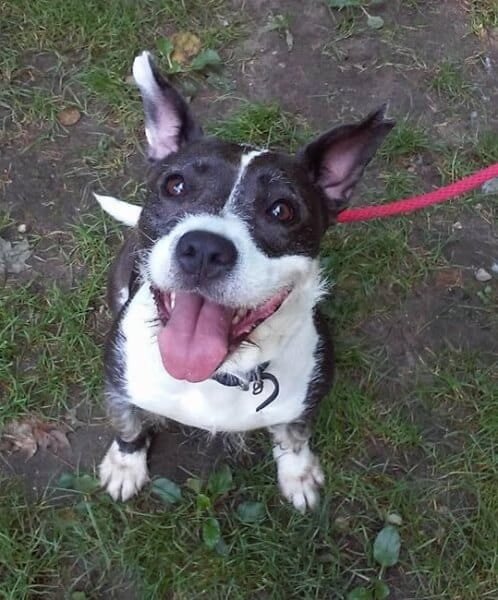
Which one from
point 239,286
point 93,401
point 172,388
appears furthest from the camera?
point 93,401

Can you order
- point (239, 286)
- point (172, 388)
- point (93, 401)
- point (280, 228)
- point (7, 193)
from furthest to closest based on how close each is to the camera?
point (7, 193)
point (93, 401)
point (172, 388)
point (280, 228)
point (239, 286)

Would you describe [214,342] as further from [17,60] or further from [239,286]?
[17,60]

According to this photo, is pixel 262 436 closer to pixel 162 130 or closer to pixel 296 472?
pixel 296 472

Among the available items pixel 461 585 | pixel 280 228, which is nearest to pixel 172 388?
pixel 280 228

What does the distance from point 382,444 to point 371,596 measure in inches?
25.2

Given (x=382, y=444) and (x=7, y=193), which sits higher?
(x=7, y=193)

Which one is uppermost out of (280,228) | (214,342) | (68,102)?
(280,228)

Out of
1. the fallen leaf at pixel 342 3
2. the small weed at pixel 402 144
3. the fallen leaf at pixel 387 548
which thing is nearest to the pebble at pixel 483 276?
the small weed at pixel 402 144

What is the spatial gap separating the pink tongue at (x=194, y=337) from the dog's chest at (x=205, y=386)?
0.86 ft

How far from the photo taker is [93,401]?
4.15 m

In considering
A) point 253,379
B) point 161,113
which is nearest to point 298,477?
point 253,379

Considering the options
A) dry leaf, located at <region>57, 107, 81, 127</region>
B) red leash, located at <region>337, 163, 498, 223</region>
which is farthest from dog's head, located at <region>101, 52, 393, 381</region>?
dry leaf, located at <region>57, 107, 81, 127</region>

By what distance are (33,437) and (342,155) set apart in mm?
1756

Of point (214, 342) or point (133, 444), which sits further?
point (133, 444)
